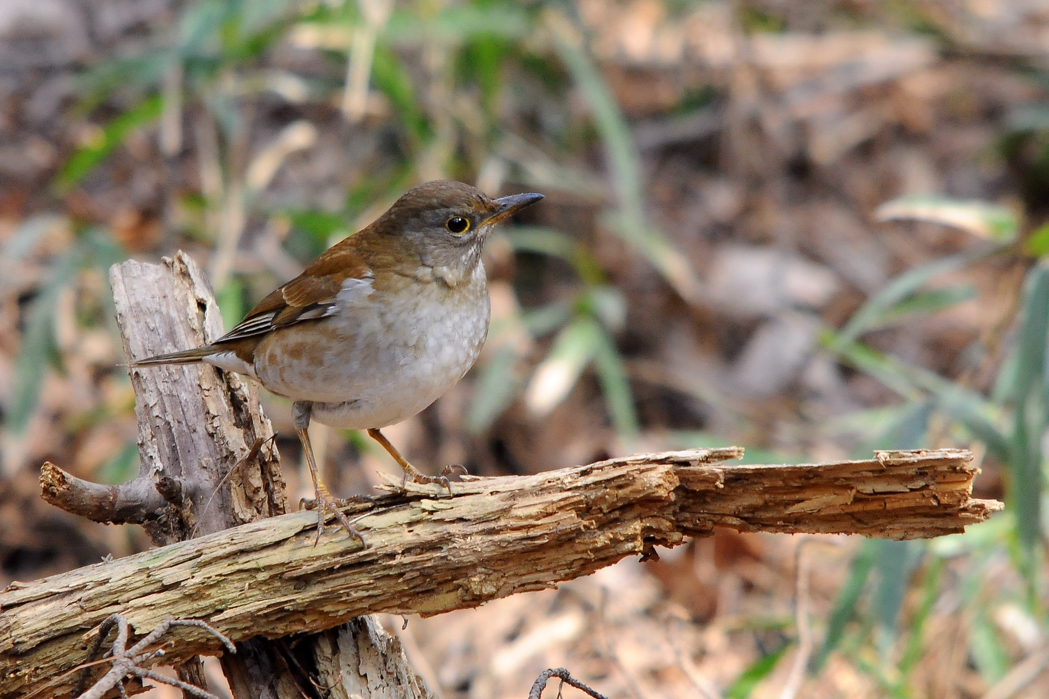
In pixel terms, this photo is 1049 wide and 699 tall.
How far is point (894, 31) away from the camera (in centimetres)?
921

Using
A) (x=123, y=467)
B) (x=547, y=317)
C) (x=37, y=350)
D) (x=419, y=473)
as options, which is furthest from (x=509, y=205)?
(x=37, y=350)

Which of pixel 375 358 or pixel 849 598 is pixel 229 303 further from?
pixel 849 598

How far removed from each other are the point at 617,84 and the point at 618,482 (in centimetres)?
685

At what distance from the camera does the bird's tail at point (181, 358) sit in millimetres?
3531

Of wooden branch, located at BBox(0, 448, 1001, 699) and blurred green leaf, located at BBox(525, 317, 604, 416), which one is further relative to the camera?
blurred green leaf, located at BBox(525, 317, 604, 416)

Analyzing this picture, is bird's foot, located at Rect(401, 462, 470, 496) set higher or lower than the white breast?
lower

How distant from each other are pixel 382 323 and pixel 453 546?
37.7 inches

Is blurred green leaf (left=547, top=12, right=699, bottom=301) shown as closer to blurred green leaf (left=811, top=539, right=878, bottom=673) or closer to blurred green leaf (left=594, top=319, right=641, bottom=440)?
blurred green leaf (left=594, top=319, right=641, bottom=440)

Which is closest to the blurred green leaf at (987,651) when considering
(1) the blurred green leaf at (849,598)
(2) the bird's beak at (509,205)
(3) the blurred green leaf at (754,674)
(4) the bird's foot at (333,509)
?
(1) the blurred green leaf at (849,598)

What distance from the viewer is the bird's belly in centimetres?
350

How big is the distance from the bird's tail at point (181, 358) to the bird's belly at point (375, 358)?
0.65 ft

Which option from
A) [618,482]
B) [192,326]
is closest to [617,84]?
[192,326]

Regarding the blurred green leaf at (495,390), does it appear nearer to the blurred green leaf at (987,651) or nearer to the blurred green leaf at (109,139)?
the blurred green leaf at (109,139)

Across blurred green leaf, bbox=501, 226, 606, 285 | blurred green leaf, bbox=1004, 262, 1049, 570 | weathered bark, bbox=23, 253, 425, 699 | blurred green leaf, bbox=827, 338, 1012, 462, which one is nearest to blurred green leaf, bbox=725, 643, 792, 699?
blurred green leaf, bbox=1004, 262, 1049, 570
